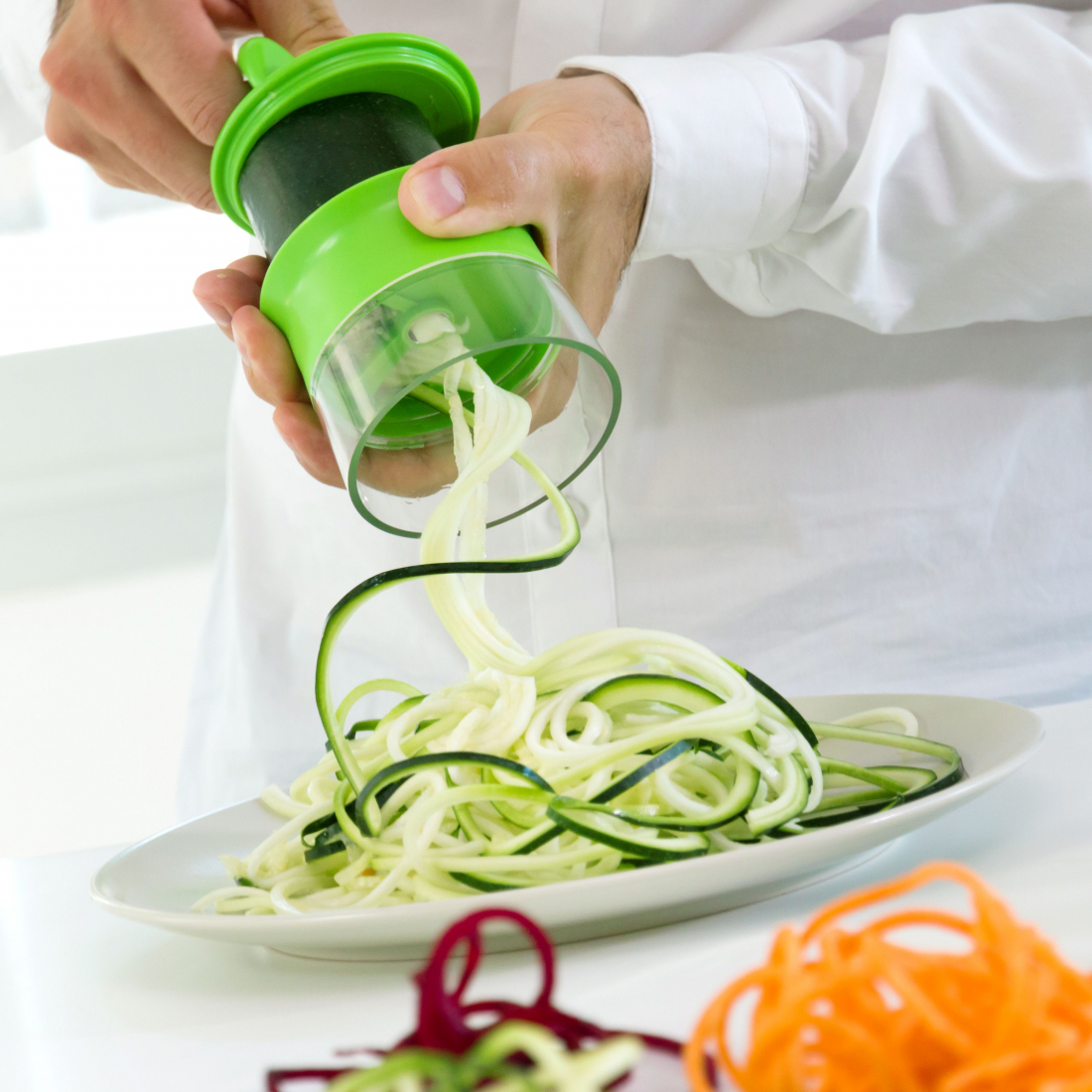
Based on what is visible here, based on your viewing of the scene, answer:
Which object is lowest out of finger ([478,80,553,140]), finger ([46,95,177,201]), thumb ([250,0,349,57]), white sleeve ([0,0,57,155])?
finger ([478,80,553,140])

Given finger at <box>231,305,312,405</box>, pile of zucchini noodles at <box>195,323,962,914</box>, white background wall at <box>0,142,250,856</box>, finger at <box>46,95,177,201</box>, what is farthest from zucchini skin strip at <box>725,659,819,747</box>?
white background wall at <box>0,142,250,856</box>

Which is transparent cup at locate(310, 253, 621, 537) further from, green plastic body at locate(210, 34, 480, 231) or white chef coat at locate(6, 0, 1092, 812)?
white chef coat at locate(6, 0, 1092, 812)

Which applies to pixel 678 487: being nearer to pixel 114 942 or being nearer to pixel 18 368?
pixel 114 942

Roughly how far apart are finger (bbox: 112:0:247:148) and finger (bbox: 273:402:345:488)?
5.1 inches

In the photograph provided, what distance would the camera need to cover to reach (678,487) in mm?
774

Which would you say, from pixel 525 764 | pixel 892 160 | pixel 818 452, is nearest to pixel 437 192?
pixel 525 764

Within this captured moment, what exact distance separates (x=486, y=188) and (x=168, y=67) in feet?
0.74

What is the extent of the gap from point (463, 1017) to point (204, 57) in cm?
47

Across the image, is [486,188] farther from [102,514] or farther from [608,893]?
[102,514]

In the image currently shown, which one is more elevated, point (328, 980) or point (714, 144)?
point (714, 144)

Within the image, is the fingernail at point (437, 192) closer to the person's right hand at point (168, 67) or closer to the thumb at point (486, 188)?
the thumb at point (486, 188)

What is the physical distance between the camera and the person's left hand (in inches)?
15.8

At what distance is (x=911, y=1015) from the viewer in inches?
7.8

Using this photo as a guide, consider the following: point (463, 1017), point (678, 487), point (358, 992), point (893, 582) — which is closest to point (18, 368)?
point (678, 487)
